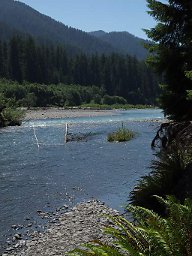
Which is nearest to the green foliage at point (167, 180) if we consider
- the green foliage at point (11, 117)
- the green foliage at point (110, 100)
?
the green foliage at point (11, 117)

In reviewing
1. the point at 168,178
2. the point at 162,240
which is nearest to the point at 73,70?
the point at 168,178

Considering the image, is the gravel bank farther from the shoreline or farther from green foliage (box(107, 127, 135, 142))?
green foliage (box(107, 127, 135, 142))

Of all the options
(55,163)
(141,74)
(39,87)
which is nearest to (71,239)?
(55,163)

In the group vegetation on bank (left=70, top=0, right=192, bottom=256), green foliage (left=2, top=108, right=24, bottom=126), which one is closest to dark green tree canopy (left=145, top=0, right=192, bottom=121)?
vegetation on bank (left=70, top=0, right=192, bottom=256)

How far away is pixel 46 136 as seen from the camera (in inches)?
1666

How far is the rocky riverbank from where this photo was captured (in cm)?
941

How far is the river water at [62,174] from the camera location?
1429 cm

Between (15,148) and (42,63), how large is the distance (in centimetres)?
12265

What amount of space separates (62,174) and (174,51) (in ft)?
27.4

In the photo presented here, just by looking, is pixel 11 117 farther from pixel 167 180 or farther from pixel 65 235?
pixel 65 235

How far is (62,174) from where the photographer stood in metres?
20.4

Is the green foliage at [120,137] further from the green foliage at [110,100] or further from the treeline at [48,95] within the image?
the green foliage at [110,100]

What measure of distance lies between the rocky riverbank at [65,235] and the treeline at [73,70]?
132028 mm

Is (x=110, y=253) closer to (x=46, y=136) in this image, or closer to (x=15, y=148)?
(x=15, y=148)
